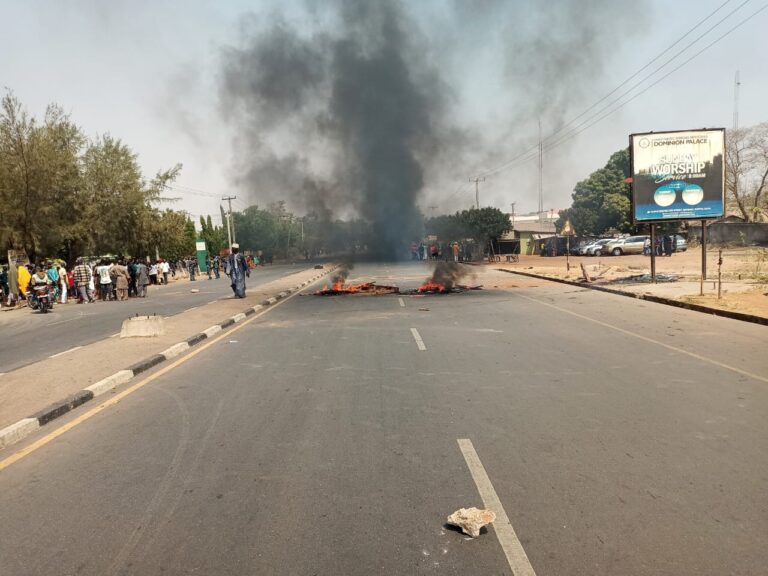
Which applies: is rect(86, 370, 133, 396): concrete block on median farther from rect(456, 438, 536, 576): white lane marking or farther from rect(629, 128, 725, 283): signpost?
rect(629, 128, 725, 283): signpost

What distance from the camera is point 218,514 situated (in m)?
3.36

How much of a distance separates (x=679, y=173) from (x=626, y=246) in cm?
2540

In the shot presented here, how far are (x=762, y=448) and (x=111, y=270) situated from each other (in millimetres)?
22975

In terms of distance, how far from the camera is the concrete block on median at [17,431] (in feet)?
15.8

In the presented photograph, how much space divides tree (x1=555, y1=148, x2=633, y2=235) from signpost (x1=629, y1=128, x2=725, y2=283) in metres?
42.1

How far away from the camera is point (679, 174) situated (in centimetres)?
1922

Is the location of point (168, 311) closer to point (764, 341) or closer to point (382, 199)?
point (382, 199)

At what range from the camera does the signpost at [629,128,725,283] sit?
1886 cm

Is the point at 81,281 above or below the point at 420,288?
above

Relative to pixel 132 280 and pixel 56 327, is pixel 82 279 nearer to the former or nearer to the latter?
pixel 132 280

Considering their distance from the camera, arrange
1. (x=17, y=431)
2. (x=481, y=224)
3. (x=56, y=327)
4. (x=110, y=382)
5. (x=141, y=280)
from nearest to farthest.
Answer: (x=17, y=431), (x=110, y=382), (x=56, y=327), (x=141, y=280), (x=481, y=224)

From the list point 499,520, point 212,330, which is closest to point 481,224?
point 212,330

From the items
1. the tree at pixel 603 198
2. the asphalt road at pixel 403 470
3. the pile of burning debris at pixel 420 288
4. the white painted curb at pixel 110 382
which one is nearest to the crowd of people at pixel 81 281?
the pile of burning debris at pixel 420 288

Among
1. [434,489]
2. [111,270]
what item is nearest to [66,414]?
[434,489]
